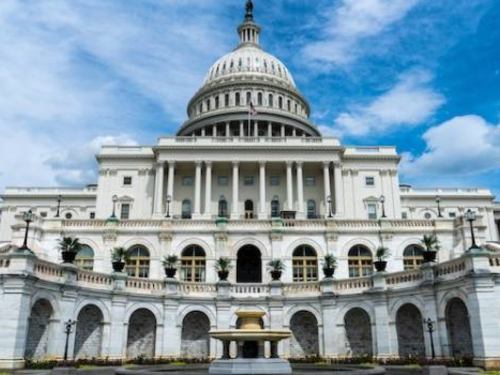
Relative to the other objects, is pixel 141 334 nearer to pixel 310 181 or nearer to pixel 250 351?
pixel 250 351

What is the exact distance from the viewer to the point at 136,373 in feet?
64.2

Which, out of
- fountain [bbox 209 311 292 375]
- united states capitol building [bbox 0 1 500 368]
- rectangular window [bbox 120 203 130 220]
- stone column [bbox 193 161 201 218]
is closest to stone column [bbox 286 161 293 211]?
united states capitol building [bbox 0 1 500 368]

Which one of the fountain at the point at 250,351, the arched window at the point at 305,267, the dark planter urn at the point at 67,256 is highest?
the arched window at the point at 305,267

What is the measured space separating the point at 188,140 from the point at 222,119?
24.4m

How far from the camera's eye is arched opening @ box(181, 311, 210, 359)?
1559 inches

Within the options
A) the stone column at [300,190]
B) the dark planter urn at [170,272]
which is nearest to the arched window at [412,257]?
the dark planter urn at [170,272]

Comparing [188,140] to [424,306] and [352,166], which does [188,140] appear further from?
[424,306]

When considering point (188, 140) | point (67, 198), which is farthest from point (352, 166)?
point (67, 198)

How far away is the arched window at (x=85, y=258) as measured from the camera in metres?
50.1

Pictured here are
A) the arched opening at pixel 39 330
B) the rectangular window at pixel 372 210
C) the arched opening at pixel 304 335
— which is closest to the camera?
the arched opening at pixel 39 330

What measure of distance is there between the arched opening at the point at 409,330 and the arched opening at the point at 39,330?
2441cm

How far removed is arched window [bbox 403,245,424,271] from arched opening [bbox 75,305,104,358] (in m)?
30.8

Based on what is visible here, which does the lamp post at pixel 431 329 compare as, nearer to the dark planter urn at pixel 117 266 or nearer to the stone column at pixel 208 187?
the dark planter urn at pixel 117 266

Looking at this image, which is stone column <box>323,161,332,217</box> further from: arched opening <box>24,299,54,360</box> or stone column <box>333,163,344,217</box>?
arched opening <box>24,299,54,360</box>
